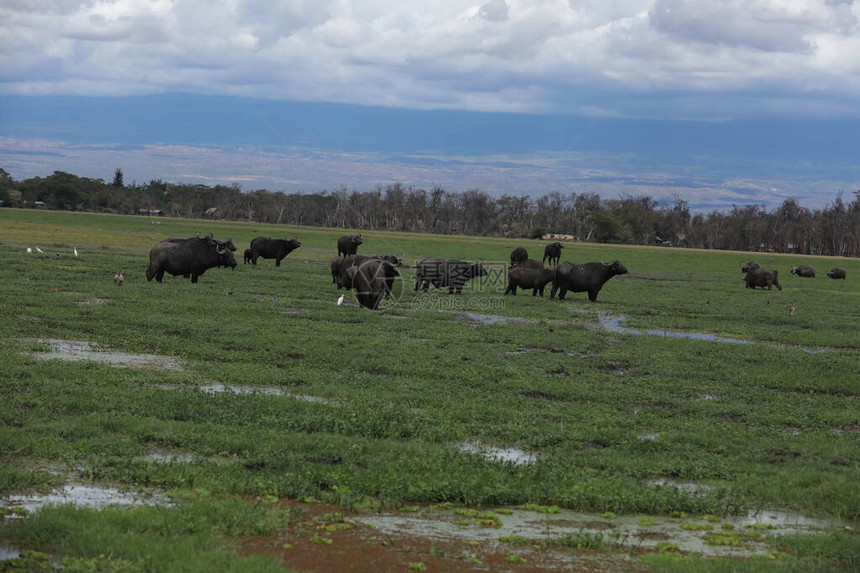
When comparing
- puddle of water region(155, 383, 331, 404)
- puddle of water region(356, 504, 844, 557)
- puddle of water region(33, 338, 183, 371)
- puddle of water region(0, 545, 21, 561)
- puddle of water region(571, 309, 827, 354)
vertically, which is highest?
puddle of water region(571, 309, 827, 354)

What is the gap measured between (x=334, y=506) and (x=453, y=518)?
1.22m

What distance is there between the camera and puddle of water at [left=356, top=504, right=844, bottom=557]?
8734mm

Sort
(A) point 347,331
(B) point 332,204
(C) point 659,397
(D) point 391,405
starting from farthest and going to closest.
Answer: (B) point 332,204
(A) point 347,331
(C) point 659,397
(D) point 391,405

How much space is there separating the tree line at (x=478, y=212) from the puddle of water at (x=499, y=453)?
12230 cm

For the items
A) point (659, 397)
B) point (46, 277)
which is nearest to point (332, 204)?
point (46, 277)

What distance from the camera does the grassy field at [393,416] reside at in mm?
9281

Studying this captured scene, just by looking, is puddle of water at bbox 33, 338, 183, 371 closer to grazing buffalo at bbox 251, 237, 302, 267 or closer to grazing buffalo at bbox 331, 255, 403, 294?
grazing buffalo at bbox 331, 255, 403, 294

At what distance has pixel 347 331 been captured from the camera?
75.8 ft

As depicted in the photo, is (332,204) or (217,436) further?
(332,204)

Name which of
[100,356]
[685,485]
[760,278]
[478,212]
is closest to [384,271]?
[100,356]

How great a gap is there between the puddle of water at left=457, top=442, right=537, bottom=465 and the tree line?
4815 inches

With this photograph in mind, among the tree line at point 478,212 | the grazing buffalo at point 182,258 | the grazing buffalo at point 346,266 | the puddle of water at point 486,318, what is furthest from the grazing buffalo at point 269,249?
the tree line at point 478,212

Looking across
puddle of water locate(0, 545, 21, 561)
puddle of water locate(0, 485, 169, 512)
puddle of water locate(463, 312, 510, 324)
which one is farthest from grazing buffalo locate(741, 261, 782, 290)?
puddle of water locate(0, 545, 21, 561)

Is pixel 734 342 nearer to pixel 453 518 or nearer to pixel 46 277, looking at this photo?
pixel 453 518
